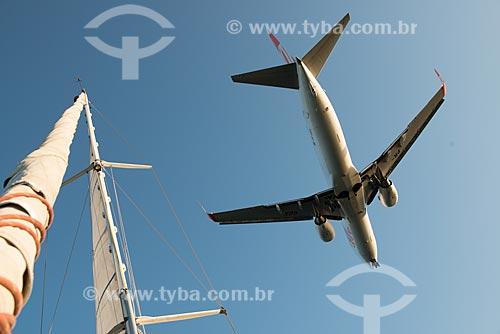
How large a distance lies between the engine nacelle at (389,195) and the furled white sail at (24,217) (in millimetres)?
25939

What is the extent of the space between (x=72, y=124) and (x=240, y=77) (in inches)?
784

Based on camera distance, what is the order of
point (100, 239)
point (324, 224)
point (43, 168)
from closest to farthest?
point (43, 168) < point (100, 239) < point (324, 224)

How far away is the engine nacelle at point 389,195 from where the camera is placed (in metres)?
28.1

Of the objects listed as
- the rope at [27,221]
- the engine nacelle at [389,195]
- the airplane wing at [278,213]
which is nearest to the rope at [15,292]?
the rope at [27,221]

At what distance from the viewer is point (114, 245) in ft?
44.5

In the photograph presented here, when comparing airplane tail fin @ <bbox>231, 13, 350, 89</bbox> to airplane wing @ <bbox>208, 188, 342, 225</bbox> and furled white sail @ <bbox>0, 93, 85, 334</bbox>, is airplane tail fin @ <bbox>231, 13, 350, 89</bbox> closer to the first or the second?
airplane wing @ <bbox>208, 188, 342, 225</bbox>

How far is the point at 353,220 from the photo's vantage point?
28047 mm

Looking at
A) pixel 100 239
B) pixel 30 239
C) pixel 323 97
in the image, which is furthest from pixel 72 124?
pixel 323 97

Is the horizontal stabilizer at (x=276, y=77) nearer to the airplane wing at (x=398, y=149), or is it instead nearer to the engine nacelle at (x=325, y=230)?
the airplane wing at (x=398, y=149)

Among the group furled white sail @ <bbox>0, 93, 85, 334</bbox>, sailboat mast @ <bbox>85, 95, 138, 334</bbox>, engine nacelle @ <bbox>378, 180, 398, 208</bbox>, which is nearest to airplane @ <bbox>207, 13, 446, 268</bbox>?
engine nacelle @ <bbox>378, 180, 398, 208</bbox>

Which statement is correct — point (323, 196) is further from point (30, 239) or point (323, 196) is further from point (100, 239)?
point (30, 239)

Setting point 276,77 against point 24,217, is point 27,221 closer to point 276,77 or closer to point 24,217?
point 24,217

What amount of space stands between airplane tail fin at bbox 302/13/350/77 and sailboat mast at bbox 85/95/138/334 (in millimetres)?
12252

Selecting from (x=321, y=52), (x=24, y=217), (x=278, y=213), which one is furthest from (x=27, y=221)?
(x=278, y=213)
